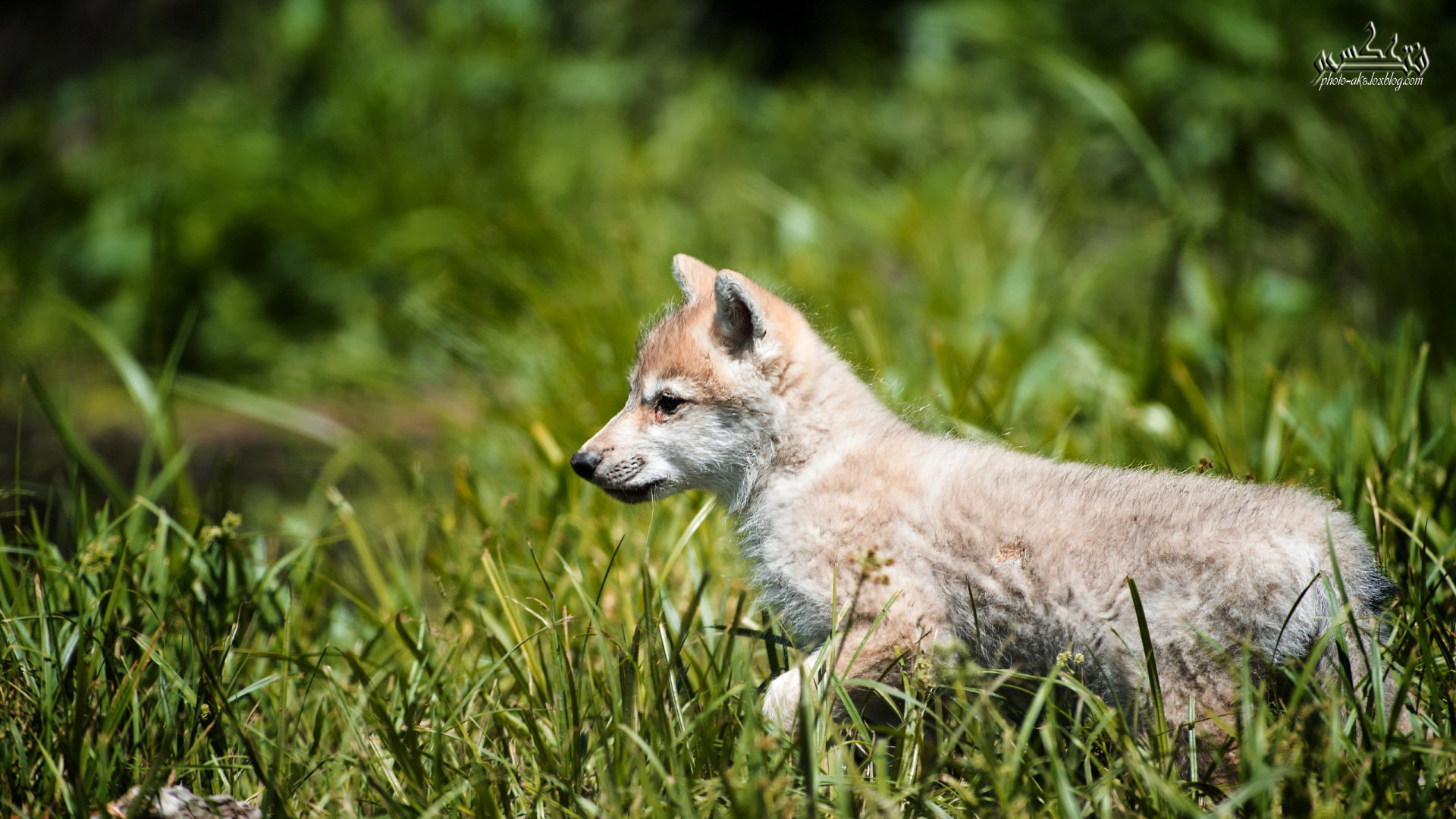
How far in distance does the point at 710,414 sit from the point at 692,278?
1.81 feet

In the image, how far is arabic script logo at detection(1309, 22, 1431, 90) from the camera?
4.51 meters

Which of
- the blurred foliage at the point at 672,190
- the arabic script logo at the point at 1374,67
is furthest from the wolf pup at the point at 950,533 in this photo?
the arabic script logo at the point at 1374,67

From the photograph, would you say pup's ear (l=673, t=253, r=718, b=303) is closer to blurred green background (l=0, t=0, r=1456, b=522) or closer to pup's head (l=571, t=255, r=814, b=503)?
pup's head (l=571, t=255, r=814, b=503)

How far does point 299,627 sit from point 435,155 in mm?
4274

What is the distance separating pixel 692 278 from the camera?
326cm

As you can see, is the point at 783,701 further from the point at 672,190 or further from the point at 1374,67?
the point at 672,190

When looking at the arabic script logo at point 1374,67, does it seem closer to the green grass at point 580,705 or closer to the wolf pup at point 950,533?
the green grass at point 580,705

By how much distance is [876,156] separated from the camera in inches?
297

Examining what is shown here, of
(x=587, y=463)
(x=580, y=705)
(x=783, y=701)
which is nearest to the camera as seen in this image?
(x=783, y=701)

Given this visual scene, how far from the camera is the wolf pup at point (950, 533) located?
2.28 meters


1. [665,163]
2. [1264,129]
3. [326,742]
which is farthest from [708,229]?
[326,742]

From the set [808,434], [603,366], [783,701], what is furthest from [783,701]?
[603,366]

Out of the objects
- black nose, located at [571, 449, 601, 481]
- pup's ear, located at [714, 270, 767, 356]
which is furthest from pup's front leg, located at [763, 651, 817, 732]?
pup's ear, located at [714, 270, 767, 356]

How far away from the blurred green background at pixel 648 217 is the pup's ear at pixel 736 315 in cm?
59
